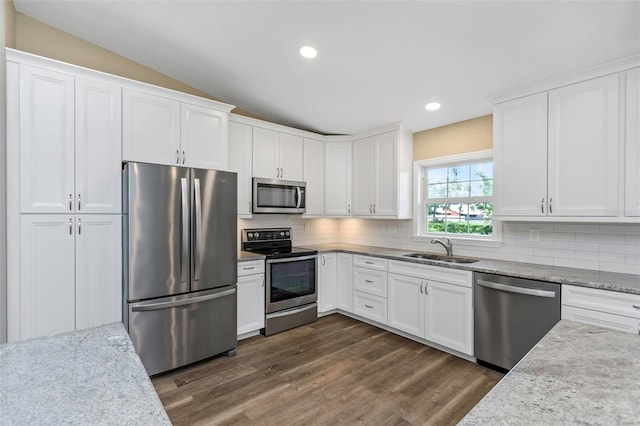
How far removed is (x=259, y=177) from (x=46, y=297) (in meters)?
2.14

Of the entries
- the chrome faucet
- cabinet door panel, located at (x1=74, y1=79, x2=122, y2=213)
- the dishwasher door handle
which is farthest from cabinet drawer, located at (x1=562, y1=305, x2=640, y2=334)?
cabinet door panel, located at (x1=74, y1=79, x2=122, y2=213)

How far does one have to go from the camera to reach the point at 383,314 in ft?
11.4

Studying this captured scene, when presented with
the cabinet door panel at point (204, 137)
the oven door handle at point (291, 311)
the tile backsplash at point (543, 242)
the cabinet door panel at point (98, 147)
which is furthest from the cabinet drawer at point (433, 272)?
the cabinet door panel at point (98, 147)

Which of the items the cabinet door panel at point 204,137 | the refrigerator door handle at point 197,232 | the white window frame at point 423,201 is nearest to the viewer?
the refrigerator door handle at point 197,232

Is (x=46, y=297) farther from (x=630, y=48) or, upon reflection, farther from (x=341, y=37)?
(x=630, y=48)

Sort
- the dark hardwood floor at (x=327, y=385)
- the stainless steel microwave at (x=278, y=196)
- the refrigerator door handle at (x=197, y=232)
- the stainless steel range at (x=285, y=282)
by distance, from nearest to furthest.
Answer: the dark hardwood floor at (x=327, y=385) < the refrigerator door handle at (x=197, y=232) < the stainless steel range at (x=285, y=282) < the stainless steel microwave at (x=278, y=196)

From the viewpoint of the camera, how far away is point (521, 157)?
270 cm

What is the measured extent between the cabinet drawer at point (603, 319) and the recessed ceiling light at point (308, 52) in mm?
2679

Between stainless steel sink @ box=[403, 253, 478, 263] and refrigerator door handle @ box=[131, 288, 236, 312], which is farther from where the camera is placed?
stainless steel sink @ box=[403, 253, 478, 263]

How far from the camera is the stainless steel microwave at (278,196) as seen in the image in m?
3.58

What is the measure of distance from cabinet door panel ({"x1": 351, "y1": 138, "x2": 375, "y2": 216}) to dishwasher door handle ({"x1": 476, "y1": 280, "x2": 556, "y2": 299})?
1.73 meters

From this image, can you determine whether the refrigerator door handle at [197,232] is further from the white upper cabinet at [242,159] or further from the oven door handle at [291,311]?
the oven door handle at [291,311]

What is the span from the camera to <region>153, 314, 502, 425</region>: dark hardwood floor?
2.05 meters

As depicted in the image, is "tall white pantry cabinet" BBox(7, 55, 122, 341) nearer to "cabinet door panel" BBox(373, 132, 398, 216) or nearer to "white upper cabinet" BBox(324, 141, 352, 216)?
"white upper cabinet" BBox(324, 141, 352, 216)
